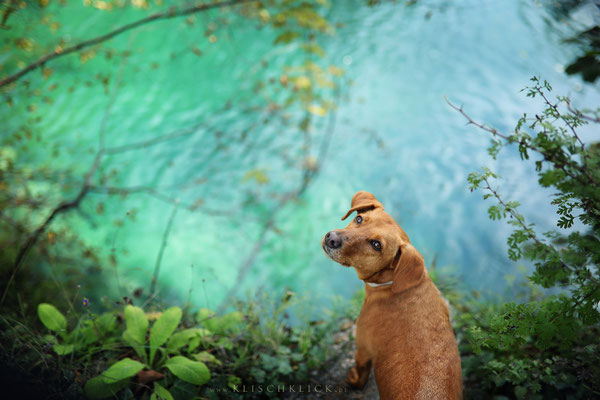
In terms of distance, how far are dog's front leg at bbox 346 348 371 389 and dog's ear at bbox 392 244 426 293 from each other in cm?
60

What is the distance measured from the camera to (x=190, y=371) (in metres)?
2.05

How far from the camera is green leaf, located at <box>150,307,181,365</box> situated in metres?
2.18

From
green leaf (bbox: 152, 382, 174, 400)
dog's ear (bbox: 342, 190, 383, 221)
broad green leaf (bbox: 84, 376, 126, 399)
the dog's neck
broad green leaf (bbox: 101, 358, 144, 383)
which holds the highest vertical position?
dog's ear (bbox: 342, 190, 383, 221)

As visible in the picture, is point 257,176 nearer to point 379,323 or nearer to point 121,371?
point 121,371

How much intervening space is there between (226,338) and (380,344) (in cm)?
115

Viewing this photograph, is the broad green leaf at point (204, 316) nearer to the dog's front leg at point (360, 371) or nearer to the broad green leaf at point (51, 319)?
the broad green leaf at point (51, 319)

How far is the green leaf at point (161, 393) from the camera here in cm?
197

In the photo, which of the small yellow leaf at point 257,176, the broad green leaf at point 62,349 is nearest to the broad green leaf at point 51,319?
the broad green leaf at point 62,349

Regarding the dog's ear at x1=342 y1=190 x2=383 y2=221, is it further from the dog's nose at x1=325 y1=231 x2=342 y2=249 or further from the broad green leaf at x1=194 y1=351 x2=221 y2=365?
the broad green leaf at x1=194 y1=351 x2=221 y2=365

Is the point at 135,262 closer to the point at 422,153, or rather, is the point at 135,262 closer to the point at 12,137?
the point at 12,137

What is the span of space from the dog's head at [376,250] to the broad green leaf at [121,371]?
4.50ft

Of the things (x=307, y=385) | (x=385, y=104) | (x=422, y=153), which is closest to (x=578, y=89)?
(x=422, y=153)

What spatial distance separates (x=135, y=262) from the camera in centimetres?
373


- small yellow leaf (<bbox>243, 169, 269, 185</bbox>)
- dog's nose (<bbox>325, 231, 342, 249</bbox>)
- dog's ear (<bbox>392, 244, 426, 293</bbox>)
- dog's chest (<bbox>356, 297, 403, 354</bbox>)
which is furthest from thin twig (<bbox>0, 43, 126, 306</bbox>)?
dog's ear (<bbox>392, 244, 426, 293</bbox>)
